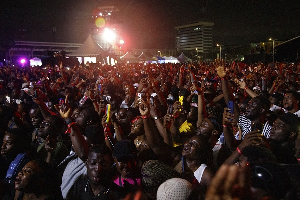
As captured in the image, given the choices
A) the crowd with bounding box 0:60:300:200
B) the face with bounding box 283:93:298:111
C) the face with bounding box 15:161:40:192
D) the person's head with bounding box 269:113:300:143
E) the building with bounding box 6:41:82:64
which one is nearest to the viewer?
the crowd with bounding box 0:60:300:200

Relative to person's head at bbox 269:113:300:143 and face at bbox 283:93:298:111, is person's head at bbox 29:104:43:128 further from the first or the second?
face at bbox 283:93:298:111

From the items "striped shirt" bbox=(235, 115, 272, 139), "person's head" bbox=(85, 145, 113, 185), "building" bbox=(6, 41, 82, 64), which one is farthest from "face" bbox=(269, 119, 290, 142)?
"building" bbox=(6, 41, 82, 64)

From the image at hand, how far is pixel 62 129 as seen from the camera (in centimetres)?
409

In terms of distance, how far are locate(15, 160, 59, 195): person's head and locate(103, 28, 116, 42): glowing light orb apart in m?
38.6

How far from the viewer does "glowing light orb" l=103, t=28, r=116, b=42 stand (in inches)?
1555

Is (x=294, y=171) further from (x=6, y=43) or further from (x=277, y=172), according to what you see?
(x=6, y=43)

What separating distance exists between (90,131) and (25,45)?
50.9 meters

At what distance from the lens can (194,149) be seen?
2707mm

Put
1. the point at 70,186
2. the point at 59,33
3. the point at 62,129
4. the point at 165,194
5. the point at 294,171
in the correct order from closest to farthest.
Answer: the point at 165,194 → the point at 294,171 → the point at 70,186 → the point at 62,129 → the point at 59,33

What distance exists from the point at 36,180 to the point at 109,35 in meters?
39.4

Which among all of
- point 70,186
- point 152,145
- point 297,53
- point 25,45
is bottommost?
point 70,186

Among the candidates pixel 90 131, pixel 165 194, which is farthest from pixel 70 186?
pixel 165 194

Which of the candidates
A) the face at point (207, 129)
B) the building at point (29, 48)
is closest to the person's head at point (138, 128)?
the face at point (207, 129)

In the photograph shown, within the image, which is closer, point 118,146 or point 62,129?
point 118,146
